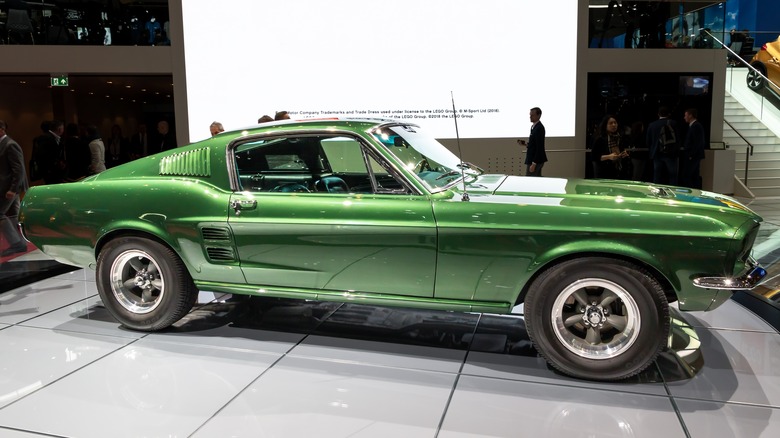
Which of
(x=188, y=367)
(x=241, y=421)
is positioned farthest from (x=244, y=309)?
(x=241, y=421)

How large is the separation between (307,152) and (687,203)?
2.52m

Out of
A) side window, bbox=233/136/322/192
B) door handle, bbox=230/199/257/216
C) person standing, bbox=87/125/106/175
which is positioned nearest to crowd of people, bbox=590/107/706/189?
side window, bbox=233/136/322/192

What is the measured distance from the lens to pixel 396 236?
346cm

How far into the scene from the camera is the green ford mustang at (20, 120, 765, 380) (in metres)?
3.14

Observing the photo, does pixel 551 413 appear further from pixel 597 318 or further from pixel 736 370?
pixel 736 370

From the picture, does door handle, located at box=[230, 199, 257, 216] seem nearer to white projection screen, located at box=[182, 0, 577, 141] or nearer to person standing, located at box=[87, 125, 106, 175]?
person standing, located at box=[87, 125, 106, 175]

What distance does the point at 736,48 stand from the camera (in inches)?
530

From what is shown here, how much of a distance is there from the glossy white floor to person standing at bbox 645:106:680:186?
5.52m

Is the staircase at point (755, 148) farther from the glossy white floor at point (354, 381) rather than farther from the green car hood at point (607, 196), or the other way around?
the green car hood at point (607, 196)

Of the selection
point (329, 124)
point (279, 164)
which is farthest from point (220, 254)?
point (329, 124)

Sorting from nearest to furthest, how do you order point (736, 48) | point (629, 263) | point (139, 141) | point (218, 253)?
point (629, 263), point (218, 253), point (139, 141), point (736, 48)

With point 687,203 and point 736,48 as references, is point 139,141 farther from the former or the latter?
point 736,48

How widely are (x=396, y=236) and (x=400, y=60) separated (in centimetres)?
726

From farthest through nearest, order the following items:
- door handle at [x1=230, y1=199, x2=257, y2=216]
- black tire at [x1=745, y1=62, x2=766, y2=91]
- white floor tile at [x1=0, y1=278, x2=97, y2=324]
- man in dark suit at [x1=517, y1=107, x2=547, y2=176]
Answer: black tire at [x1=745, y1=62, x2=766, y2=91] → man in dark suit at [x1=517, y1=107, x2=547, y2=176] → white floor tile at [x1=0, y1=278, x2=97, y2=324] → door handle at [x1=230, y1=199, x2=257, y2=216]
